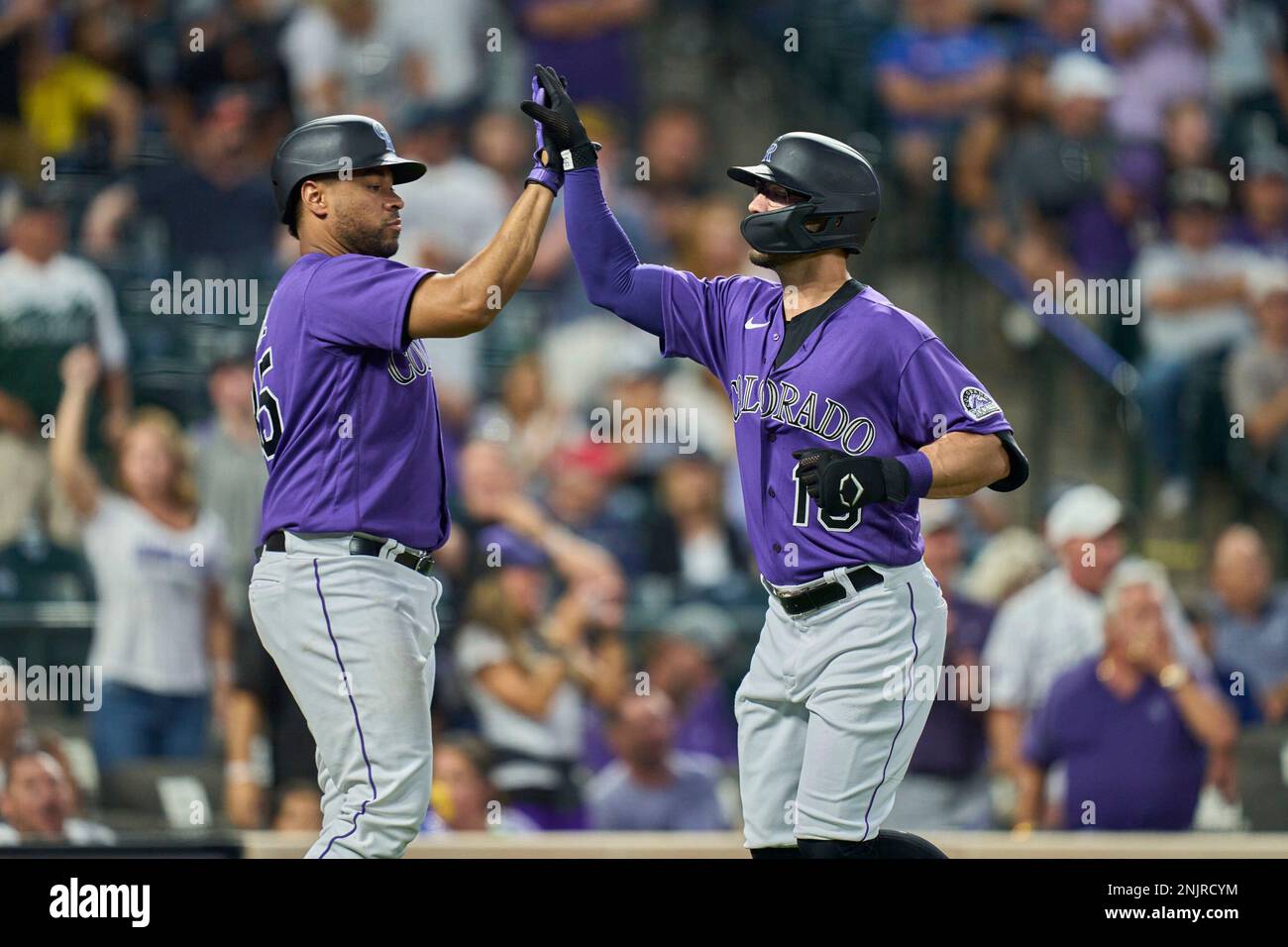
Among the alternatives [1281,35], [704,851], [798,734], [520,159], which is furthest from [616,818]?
[1281,35]

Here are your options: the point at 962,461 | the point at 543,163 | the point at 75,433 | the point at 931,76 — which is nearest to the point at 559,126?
the point at 543,163

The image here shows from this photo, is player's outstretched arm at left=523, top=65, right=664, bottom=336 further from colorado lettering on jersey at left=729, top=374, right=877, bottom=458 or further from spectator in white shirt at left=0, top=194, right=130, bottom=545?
spectator in white shirt at left=0, top=194, right=130, bottom=545

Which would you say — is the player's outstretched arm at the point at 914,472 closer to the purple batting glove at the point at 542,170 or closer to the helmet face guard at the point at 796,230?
the helmet face guard at the point at 796,230

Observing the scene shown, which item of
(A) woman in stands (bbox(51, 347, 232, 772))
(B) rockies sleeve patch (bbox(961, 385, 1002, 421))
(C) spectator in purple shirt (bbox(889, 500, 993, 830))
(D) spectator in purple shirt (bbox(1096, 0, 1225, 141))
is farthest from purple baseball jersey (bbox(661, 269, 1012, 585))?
(D) spectator in purple shirt (bbox(1096, 0, 1225, 141))

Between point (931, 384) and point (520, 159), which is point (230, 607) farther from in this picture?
point (931, 384)

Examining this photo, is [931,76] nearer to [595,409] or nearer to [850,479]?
[595,409]
